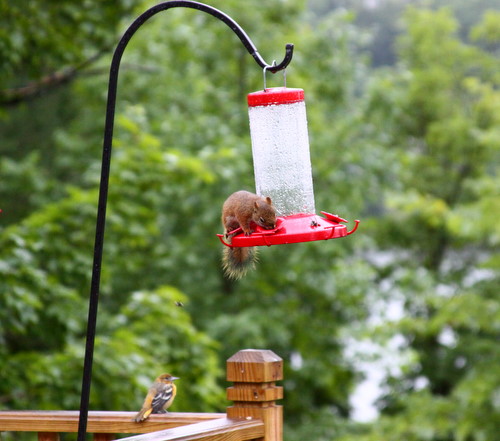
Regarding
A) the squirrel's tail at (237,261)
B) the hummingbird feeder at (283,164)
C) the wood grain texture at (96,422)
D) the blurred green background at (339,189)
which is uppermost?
the blurred green background at (339,189)

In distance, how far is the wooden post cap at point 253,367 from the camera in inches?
87.2

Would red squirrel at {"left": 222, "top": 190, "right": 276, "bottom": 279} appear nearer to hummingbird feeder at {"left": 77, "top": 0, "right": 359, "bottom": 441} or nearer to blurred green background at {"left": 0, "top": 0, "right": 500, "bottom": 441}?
hummingbird feeder at {"left": 77, "top": 0, "right": 359, "bottom": 441}

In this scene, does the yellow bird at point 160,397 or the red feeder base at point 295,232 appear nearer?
the red feeder base at point 295,232

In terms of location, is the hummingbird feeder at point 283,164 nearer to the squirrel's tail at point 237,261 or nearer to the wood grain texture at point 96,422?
the squirrel's tail at point 237,261

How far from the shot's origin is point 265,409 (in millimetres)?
2207

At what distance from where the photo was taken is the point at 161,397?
2912 mm

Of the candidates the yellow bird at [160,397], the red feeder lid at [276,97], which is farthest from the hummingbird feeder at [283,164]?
the yellow bird at [160,397]

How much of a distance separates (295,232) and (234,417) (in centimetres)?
53

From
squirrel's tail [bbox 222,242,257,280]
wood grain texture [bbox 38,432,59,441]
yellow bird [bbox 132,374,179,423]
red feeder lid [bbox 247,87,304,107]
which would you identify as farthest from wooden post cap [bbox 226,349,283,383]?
red feeder lid [bbox 247,87,304,107]

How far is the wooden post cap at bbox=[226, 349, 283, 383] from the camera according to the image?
2215mm

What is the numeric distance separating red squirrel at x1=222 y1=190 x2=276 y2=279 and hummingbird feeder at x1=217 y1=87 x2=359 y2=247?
3cm

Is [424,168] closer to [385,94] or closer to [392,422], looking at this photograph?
[385,94]

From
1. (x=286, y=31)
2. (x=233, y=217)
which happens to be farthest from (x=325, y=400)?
(x=233, y=217)

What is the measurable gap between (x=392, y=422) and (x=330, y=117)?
3711mm
